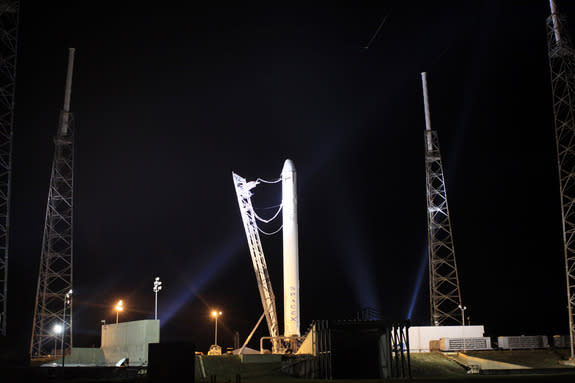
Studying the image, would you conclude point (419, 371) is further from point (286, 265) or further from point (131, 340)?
point (131, 340)

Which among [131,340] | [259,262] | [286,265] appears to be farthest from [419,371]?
[131,340]

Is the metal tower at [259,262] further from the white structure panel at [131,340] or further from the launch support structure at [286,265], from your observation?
the white structure panel at [131,340]

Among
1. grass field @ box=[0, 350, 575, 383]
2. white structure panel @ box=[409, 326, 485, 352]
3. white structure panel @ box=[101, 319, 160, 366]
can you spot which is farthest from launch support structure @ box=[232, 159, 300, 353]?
white structure panel @ box=[101, 319, 160, 366]

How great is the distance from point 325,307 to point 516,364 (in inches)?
1357

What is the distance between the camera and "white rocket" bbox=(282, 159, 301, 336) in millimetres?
40844

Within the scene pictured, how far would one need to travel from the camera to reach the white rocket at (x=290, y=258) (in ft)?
134

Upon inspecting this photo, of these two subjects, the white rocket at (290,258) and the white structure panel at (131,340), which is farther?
the white rocket at (290,258)

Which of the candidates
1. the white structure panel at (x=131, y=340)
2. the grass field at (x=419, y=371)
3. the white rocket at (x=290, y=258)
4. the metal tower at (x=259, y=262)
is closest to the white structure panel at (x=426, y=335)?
the grass field at (x=419, y=371)

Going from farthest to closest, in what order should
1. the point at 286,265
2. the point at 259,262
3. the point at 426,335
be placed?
the point at 259,262, the point at 286,265, the point at 426,335

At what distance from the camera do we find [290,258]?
4222 centimetres

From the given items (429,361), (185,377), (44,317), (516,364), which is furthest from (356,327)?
(44,317)

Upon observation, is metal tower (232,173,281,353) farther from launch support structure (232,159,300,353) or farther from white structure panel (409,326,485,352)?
white structure panel (409,326,485,352)

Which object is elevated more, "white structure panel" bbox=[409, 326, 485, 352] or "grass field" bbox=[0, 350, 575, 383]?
"white structure panel" bbox=[409, 326, 485, 352]

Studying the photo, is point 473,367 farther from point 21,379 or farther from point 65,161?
point 65,161
